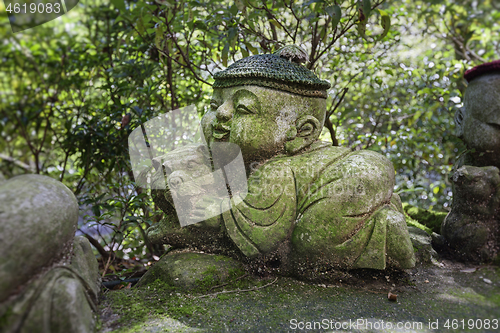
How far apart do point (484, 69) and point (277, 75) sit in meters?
1.61

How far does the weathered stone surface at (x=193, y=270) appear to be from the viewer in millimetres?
2166

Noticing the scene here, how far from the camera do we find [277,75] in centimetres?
238

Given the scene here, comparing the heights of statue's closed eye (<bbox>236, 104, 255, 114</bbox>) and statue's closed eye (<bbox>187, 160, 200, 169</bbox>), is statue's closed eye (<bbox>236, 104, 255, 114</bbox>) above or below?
above

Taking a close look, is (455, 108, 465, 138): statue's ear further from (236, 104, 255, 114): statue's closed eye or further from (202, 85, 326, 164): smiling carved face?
(236, 104, 255, 114): statue's closed eye

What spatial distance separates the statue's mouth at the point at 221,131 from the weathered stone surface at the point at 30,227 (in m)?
1.15

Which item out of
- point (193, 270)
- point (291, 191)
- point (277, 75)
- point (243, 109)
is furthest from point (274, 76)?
point (193, 270)

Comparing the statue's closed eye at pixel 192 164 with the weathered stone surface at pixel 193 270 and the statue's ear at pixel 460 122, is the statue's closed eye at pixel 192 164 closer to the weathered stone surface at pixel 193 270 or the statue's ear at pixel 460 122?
the weathered stone surface at pixel 193 270

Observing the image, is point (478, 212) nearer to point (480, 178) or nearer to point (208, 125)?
point (480, 178)

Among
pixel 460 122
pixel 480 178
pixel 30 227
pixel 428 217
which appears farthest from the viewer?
pixel 428 217

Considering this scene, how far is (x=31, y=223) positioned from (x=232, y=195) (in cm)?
139

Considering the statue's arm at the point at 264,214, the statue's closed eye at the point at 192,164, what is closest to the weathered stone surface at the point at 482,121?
the statue's arm at the point at 264,214

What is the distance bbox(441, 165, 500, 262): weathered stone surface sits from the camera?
245cm

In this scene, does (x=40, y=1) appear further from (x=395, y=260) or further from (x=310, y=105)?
(x=395, y=260)

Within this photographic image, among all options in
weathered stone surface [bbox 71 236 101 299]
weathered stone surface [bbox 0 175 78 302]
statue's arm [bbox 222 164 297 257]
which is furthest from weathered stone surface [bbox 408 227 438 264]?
weathered stone surface [bbox 0 175 78 302]
